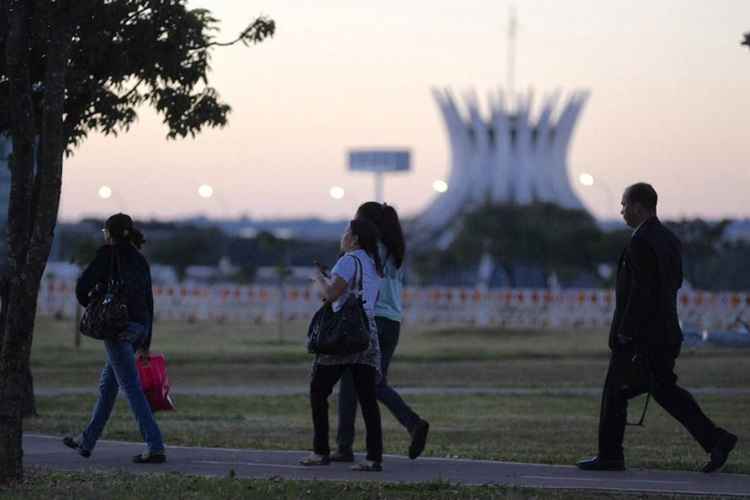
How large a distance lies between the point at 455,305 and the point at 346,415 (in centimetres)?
4907

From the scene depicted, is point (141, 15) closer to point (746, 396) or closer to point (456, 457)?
point (456, 457)

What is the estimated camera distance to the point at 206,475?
12281 millimetres

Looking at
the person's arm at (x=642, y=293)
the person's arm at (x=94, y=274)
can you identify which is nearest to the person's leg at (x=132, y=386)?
the person's arm at (x=94, y=274)

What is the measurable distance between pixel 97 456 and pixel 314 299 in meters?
50.9

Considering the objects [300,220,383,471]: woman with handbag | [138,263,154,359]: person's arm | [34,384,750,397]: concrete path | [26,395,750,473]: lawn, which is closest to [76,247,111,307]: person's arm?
[138,263,154,359]: person's arm

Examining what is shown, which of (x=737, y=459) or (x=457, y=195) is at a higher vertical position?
(x=457, y=195)

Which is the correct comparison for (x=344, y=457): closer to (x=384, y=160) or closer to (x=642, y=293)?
(x=642, y=293)

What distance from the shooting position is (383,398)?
13.0 metres

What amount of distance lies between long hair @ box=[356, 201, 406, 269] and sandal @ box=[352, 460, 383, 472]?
1422 mm

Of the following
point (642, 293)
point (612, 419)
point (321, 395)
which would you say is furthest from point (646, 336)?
point (321, 395)

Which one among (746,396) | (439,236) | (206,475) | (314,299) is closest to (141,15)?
(206,475)

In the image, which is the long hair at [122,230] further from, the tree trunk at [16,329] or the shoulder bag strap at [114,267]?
the tree trunk at [16,329]

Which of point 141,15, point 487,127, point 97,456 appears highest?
point 487,127

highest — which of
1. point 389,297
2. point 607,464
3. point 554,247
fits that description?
point 554,247
